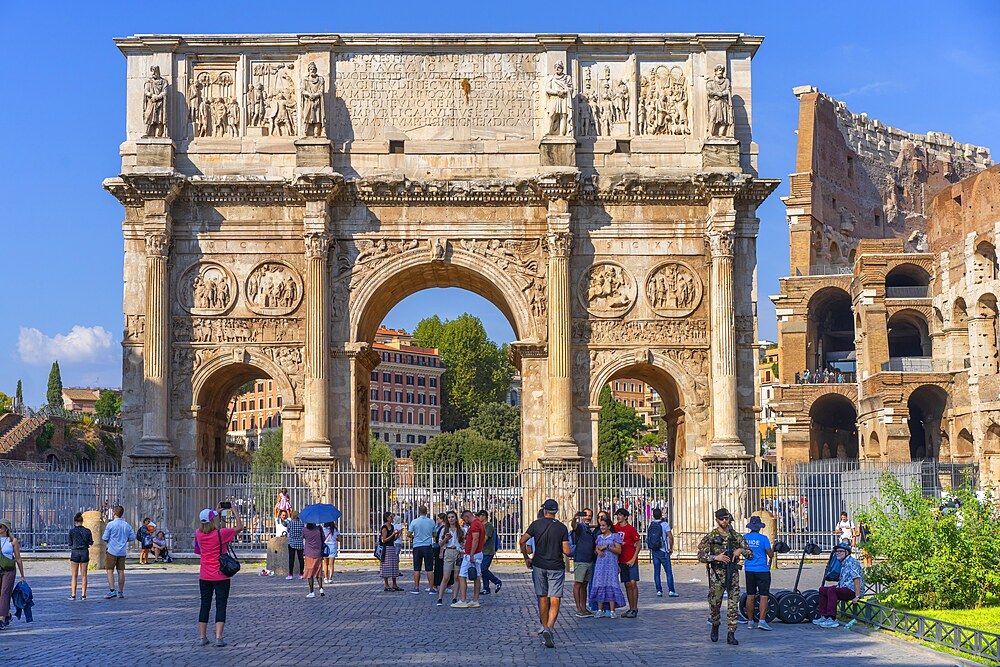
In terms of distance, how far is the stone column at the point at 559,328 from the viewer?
27.6 metres

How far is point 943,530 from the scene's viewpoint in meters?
15.8

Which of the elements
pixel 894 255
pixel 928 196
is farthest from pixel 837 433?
pixel 928 196

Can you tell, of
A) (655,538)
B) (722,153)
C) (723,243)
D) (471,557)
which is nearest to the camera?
(471,557)

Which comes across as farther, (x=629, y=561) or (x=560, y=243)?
(x=560, y=243)

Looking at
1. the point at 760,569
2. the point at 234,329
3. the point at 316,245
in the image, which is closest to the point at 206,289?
the point at 234,329

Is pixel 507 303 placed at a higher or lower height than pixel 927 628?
higher

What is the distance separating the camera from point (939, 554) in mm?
15555

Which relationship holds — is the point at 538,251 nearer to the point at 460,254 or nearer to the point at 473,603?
the point at 460,254

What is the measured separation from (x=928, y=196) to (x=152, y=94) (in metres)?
50.4

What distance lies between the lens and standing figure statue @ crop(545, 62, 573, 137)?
92.8 feet

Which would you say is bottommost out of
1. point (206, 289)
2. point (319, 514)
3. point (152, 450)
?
point (319, 514)

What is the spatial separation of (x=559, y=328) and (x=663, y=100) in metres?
5.76

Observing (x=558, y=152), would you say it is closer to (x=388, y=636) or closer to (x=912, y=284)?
(x=388, y=636)

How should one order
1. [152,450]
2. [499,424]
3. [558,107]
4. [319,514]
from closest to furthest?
[319,514], [152,450], [558,107], [499,424]
